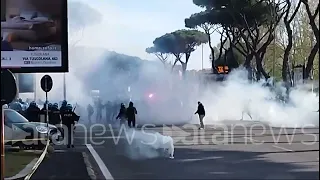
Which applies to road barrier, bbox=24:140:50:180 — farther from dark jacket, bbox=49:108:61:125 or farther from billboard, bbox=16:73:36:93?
billboard, bbox=16:73:36:93

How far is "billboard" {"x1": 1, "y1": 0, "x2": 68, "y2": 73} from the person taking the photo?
67.6 ft

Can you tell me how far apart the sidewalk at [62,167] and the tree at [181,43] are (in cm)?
3285

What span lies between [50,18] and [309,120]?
55.4 feet

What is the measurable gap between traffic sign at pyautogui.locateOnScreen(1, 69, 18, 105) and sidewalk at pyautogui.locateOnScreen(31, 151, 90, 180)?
6.16 m

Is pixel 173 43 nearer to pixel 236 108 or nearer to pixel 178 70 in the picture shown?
pixel 178 70

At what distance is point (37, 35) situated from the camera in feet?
69.4

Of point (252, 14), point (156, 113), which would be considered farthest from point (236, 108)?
point (156, 113)

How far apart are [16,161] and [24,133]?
168 inches

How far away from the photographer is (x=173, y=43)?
57.8 metres

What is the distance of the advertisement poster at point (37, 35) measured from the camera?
20.5m

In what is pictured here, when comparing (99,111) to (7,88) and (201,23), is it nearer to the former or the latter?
(201,23)

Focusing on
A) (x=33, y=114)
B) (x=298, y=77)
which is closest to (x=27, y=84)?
(x=33, y=114)

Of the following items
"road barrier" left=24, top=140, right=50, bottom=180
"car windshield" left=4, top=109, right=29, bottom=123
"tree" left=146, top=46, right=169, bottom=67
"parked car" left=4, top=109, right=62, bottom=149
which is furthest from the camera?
"tree" left=146, top=46, right=169, bottom=67

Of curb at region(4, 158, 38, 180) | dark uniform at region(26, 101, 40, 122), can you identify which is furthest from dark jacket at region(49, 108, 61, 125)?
curb at region(4, 158, 38, 180)
